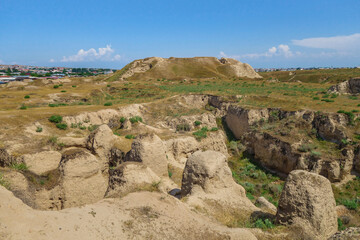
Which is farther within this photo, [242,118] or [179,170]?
[242,118]

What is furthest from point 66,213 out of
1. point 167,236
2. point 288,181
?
Answer: point 288,181

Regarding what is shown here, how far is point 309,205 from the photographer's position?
363 inches

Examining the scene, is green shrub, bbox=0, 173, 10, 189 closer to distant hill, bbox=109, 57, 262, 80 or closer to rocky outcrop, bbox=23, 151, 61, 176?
rocky outcrop, bbox=23, 151, 61, 176

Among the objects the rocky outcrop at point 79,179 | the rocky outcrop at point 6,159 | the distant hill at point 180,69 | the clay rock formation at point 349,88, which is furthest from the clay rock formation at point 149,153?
the distant hill at point 180,69

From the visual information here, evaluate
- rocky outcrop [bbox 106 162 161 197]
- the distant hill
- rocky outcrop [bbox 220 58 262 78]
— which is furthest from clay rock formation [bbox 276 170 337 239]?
rocky outcrop [bbox 220 58 262 78]

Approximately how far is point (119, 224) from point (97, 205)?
1348mm

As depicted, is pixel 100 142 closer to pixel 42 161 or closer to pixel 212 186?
pixel 42 161

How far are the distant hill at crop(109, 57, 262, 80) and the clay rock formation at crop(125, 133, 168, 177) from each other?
53.2m

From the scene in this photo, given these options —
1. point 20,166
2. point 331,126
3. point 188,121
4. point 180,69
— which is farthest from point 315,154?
point 180,69

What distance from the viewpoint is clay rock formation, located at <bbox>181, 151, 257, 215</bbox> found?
11.5 m

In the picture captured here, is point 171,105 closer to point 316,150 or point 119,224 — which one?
point 316,150

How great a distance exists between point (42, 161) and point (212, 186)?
922cm

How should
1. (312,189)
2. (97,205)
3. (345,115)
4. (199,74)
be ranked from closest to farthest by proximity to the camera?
(97,205), (312,189), (345,115), (199,74)

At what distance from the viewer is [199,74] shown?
71.4m
